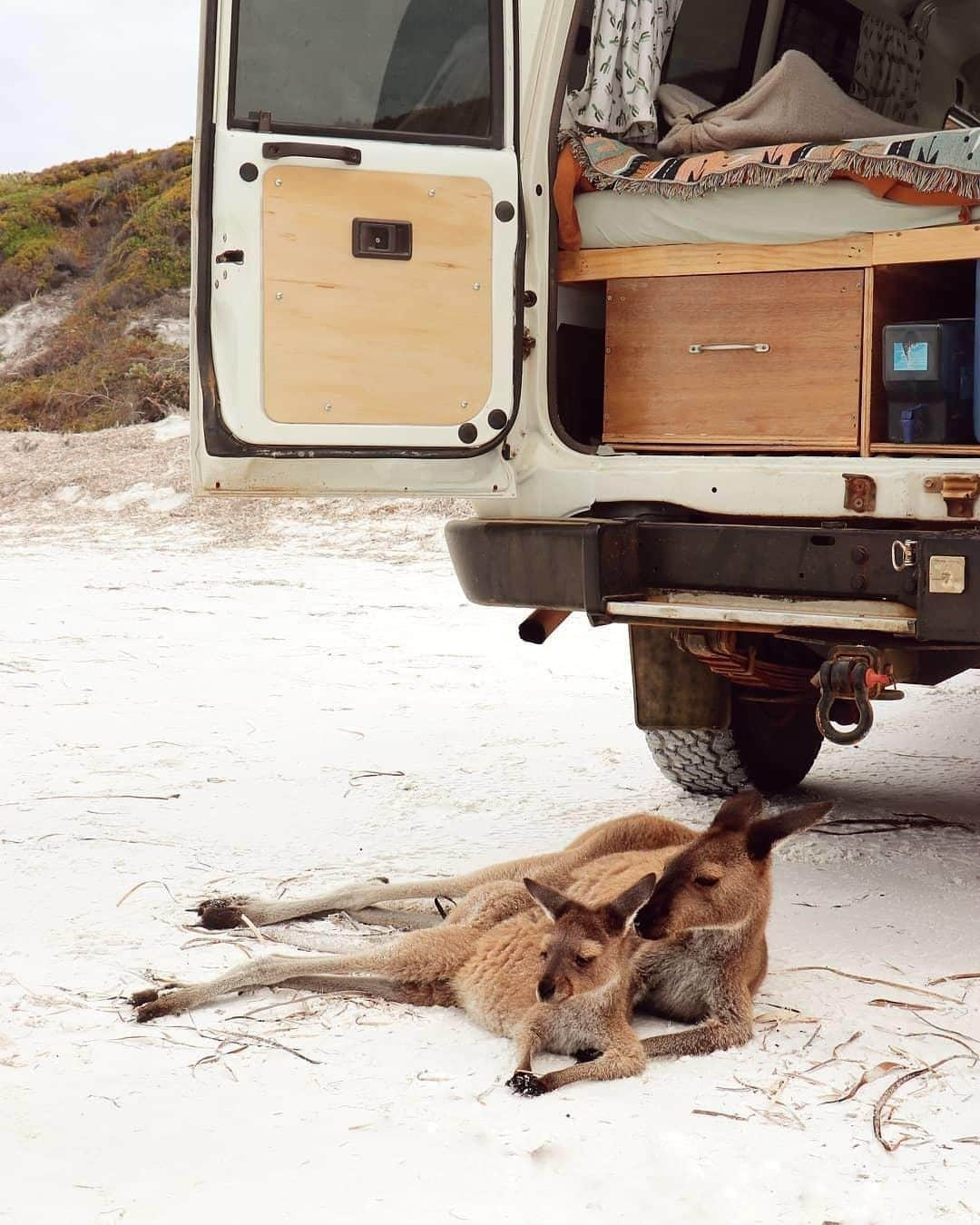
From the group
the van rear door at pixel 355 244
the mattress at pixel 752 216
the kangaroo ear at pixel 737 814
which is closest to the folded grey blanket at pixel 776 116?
the mattress at pixel 752 216

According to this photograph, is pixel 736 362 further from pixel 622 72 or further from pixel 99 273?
pixel 99 273

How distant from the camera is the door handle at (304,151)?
14.0 ft

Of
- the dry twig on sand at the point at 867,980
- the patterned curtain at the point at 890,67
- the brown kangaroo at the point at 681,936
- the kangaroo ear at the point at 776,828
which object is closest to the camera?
the brown kangaroo at the point at 681,936

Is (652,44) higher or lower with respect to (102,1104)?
higher

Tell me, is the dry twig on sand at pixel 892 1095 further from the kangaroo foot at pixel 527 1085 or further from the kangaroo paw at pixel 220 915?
the kangaroo paw at pixel 220 915

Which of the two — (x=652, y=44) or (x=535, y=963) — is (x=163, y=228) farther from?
(x=535, y=963)

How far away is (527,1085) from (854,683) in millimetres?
1437

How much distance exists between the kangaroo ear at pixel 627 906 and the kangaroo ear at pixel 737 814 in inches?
12.2

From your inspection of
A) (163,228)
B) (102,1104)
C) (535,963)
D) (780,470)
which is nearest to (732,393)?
(780,470)

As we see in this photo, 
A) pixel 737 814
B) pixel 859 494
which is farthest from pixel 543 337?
pixel 737 814

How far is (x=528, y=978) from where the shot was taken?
3.51m

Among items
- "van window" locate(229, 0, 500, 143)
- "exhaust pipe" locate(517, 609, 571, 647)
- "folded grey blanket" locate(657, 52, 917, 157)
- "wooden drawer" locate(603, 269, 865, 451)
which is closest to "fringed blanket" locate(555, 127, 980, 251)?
"folded grey blanket" locate(657, 52, 917, 157)

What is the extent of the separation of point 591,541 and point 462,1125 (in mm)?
1706

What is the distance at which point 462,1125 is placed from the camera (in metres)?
3.05
